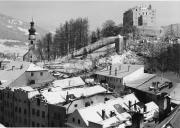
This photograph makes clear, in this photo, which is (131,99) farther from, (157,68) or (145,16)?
(145,16)

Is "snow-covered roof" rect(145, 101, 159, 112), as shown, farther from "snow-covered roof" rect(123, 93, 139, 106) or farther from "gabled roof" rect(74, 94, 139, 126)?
"gabled roof" rect(74, 94, 139, 126)

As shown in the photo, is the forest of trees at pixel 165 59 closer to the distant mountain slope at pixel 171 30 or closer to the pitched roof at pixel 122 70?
the pitched roof at pixel 122 70

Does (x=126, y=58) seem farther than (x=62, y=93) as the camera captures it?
Yes

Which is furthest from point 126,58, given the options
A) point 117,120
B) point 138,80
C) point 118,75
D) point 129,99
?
point 117,120

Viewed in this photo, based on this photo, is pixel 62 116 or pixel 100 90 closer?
pixel 62 116

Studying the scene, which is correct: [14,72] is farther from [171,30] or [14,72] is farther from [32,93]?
[171,30]

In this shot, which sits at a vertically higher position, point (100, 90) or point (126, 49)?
point (126, 49)

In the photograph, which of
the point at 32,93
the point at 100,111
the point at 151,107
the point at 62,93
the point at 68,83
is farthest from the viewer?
the point at 68,83

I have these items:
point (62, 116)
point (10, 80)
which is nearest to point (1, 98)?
point (10, 80)

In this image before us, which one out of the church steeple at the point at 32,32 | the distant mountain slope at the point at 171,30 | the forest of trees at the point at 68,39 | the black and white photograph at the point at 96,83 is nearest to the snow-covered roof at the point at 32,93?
the black and white photograph at the point at 96,83

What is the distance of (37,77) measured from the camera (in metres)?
61.1

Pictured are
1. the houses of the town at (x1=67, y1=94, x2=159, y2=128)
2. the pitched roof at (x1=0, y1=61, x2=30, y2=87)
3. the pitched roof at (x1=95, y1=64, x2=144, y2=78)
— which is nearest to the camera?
the houses of the town at (x1=67, y1=94, x2=159, y2=128)

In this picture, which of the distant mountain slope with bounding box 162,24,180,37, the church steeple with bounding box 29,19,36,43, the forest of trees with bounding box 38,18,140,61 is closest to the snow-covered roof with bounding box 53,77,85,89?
the church steeple with bounding box 29,19,36,43

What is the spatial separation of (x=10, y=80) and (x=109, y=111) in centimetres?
2499
